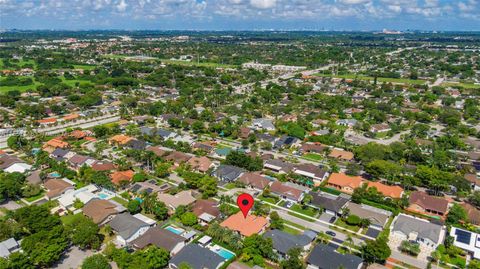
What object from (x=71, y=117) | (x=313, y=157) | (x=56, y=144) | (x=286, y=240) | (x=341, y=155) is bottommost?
(x=286, y=240)

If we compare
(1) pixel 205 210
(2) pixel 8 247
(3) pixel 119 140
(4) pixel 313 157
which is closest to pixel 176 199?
(1) pixel 205 210

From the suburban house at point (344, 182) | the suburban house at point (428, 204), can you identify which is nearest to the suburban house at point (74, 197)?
the suburban house at point (344, 182)

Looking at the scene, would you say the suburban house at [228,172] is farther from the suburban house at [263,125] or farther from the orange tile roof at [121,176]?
the suburban house at [263,125]

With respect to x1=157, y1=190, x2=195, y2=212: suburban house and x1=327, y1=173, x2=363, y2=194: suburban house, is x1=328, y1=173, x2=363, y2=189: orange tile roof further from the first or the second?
x1=157, y1=190, x2=195, y2=212: suburban house

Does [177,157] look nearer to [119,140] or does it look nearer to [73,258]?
[119,140]

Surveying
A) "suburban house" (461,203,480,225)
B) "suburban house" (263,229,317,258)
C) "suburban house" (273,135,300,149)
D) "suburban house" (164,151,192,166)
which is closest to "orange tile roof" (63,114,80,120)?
"suburban house" (164,151,192,166)

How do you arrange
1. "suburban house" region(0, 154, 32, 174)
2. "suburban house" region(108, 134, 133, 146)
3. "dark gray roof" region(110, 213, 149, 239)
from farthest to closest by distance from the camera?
"suburban house" region(108, 134, 133, 146)
"suburban house" region(0, 154, 32, 174)
"dark gray roof" region(110, 213, 149, 239)
